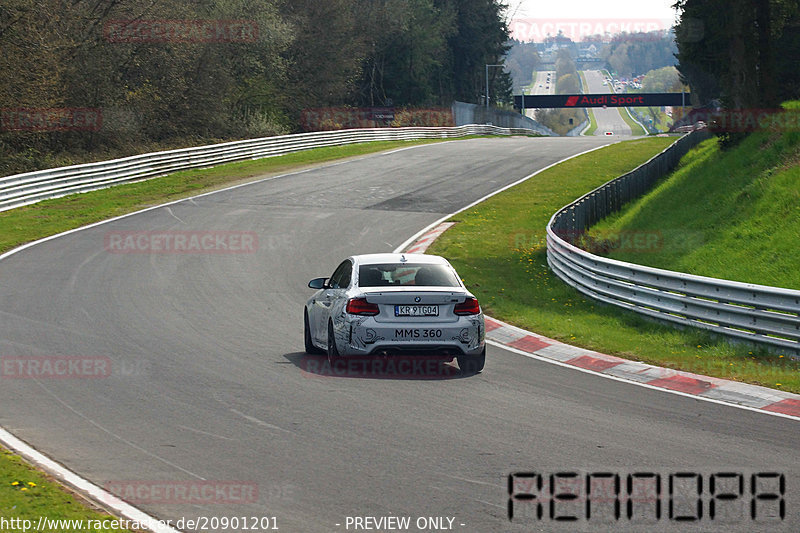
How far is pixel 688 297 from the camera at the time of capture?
596 inches

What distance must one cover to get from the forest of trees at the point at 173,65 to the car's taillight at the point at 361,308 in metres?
27.1

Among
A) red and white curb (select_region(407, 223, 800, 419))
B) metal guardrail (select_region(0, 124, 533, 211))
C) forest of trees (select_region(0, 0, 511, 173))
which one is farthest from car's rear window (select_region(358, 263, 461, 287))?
forest of trees (select_region(0, 0, 511, 173))

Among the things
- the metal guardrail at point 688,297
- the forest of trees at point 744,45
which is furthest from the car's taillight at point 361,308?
the forest of trees at point 744,45

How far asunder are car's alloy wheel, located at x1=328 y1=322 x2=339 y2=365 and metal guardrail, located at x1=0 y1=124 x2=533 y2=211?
65.2ft

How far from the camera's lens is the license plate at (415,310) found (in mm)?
11859

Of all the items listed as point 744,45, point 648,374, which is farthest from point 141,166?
point 648,374

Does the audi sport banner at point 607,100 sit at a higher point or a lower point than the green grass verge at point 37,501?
higher

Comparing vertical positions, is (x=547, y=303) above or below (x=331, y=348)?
below

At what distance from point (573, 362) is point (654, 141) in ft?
154

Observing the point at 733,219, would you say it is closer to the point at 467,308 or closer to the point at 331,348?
the point at 467,308

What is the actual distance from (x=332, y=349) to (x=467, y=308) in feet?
5.74

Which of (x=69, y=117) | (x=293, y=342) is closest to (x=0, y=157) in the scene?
(x=69, y=117)

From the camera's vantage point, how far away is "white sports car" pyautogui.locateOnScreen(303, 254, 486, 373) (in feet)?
38.6

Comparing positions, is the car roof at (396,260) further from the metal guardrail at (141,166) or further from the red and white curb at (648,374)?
the metal guardrail at (141,166)
